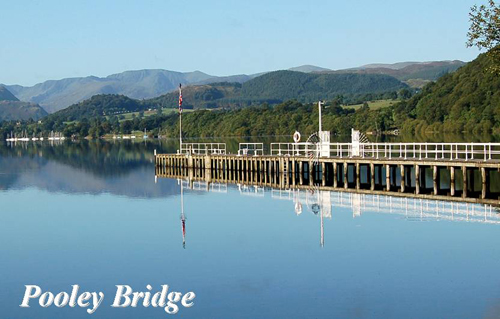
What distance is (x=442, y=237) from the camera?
34719 millimetres

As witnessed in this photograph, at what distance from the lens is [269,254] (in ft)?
107

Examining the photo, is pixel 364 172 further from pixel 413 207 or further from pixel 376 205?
pixel 413 207

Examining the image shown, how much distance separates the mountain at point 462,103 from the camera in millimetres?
138000

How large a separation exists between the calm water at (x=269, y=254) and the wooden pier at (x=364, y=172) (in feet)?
11.4

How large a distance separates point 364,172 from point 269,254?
37610 millimetres

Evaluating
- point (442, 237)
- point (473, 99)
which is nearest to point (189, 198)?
point (442, 237)

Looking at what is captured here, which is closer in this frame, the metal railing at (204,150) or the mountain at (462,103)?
the metal railing at (204,150)

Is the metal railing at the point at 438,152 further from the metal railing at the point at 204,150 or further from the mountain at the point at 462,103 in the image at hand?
the mountain at the point at 462,103

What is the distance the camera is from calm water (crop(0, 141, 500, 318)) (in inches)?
998

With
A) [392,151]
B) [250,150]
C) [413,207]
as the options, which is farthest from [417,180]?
[250,150]

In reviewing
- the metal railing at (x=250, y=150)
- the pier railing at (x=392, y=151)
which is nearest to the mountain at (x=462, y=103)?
the pier railing at (x=392, y=151)

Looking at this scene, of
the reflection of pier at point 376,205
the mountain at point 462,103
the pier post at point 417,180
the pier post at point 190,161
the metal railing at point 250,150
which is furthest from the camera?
the mountain at point 462,103

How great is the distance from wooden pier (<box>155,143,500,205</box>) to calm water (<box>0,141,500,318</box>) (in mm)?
3485

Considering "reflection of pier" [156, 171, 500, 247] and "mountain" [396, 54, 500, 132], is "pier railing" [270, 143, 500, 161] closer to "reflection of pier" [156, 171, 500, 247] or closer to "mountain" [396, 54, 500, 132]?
"reflection of pier" [156, 171, 500, 247]
